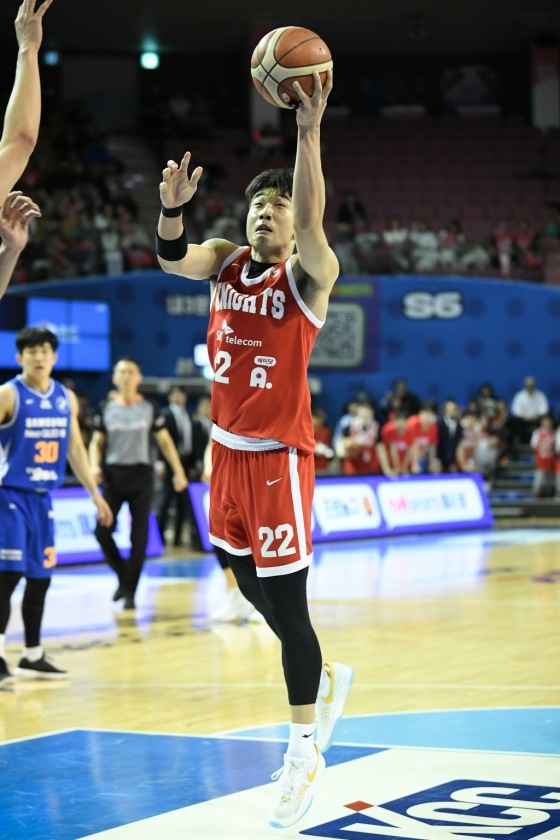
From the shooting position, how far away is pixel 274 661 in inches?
289

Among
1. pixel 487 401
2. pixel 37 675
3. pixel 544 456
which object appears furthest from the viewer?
pixel 487 401

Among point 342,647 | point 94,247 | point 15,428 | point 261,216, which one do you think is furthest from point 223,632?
point 94,247

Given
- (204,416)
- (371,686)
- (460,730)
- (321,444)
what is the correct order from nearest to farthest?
(460,730), (371,686), (204,416), (321,444)

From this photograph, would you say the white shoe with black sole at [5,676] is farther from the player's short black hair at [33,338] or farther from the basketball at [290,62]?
the basketball at [290,62]

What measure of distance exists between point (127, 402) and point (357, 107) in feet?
74.3

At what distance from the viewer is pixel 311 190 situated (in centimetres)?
392

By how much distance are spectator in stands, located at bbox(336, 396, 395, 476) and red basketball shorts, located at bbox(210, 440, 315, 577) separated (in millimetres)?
13563

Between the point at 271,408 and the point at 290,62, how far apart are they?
46.6 inches

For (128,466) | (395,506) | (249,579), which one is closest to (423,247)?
(395,506)

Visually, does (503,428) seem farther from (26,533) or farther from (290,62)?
(290,62)

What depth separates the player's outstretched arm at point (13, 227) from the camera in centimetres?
385

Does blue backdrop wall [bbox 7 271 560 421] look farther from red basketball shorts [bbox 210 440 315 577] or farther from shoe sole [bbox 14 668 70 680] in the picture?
red basketball shorts [bbox 210 440 315 577]

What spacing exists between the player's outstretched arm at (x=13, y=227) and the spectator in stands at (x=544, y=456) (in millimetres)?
17455

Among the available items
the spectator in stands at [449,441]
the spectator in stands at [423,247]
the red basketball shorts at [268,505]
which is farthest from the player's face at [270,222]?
the spectator in stands at [423,247]
